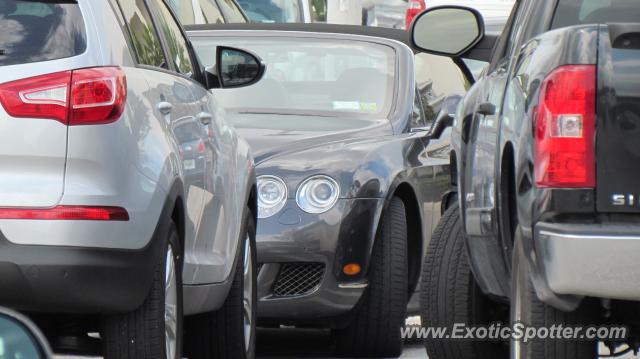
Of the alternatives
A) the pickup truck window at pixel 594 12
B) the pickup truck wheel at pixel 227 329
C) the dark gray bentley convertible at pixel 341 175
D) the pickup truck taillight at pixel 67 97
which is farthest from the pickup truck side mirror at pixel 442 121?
the pickup truck taillight at pixel 67 97

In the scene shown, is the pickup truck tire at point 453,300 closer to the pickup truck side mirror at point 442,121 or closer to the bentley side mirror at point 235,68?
the bentley side mirror at point 235,68

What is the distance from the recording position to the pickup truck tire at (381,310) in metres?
8.17

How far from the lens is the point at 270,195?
8203mm

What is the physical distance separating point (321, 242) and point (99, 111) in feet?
10.5

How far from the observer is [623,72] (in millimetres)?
4430

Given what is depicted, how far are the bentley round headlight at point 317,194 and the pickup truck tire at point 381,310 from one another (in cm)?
33

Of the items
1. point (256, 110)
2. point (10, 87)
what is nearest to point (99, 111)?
point (10, 87)

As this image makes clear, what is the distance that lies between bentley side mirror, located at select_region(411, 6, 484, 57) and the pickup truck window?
3.07 ft

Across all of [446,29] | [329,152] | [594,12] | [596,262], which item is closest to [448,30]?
[446,29]

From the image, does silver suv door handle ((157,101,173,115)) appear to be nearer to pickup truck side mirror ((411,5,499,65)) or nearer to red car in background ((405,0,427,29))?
pickup truck side mirror ((411,5,499,65))

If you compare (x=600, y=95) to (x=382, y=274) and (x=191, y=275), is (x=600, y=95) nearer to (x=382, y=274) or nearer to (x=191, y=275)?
(x=191, y=275)

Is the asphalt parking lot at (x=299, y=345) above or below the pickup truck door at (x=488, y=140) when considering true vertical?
below

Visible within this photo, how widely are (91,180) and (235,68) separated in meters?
2.55

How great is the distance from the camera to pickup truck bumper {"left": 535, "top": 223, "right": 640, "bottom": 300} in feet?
13.9
